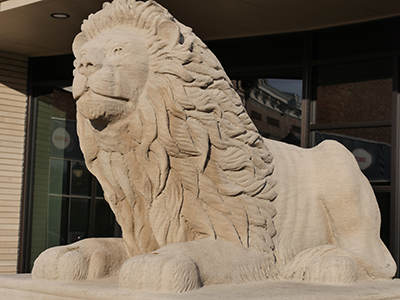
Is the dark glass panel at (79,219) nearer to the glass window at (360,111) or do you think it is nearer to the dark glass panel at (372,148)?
the glass window at (360,111)

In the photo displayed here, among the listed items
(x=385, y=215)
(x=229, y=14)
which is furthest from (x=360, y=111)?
(x=229, y=14)

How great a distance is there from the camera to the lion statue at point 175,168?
2.26 meters

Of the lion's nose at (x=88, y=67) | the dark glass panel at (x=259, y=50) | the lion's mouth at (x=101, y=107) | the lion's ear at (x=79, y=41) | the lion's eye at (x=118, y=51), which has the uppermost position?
the dark glass panel at (x=259, y=50)

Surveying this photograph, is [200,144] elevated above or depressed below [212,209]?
above

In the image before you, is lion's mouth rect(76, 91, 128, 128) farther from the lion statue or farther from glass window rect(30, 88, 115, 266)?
glass window rect(30, 88, 115, 266)

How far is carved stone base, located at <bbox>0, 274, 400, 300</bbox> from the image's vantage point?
6.43 ft

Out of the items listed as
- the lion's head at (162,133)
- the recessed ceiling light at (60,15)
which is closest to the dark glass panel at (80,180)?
the recessed ceiling light at (60,15)

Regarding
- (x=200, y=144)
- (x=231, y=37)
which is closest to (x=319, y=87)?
(x=231, y=37)

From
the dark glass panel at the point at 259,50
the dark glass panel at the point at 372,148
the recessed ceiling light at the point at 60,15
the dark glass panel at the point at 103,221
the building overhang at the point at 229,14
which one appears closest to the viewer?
the building overhang at the point at 229,14

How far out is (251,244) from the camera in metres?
2.49

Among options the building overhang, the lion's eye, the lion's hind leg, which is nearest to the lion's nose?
the lion's eye

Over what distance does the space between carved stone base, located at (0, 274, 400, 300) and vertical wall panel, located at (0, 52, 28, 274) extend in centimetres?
520

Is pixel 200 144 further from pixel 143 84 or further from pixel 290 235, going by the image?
pixel 290 235

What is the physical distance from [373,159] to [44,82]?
4781mm
